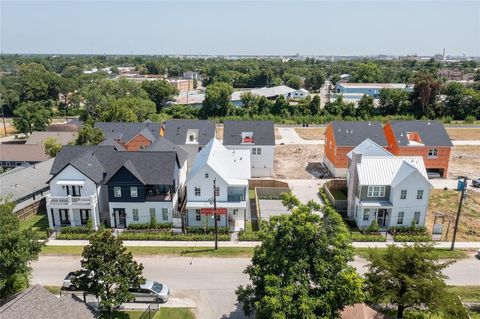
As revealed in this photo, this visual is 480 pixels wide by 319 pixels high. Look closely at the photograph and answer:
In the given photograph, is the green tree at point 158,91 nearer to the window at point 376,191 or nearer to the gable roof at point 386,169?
the gable roof at point 386,169

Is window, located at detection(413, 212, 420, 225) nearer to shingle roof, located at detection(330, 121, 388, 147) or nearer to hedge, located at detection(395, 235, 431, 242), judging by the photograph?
hedge, located at detection(395, 235, 431, 242)

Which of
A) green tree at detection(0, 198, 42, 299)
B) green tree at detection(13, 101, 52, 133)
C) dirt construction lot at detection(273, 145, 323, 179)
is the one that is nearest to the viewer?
green tree at detection(0, 198, 42, 299)

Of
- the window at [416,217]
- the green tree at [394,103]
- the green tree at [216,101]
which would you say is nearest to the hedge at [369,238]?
the window at [416,217]

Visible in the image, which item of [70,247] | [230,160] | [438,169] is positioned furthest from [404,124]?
[70,247]

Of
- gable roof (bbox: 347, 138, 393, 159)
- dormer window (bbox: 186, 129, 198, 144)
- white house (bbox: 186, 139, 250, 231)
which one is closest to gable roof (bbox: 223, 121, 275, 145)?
dormer window (bbox: 186, 129, 198, 144)

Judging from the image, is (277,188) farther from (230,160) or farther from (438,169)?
(438,169)

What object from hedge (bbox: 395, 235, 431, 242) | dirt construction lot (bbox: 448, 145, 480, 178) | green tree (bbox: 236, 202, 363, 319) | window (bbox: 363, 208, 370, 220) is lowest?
hedge (bbox: 395, 235, 431, 242)
